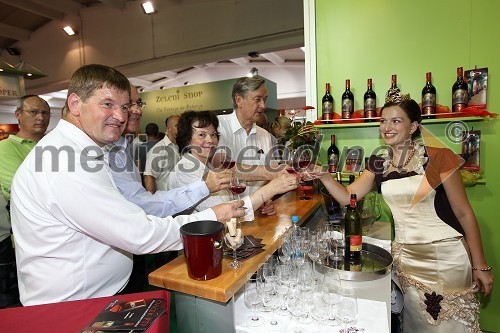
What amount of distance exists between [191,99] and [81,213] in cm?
684

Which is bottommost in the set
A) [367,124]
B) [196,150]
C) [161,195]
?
[161,195]

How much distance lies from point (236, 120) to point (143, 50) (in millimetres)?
5479

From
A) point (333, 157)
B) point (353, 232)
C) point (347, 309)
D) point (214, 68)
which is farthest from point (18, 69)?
point (214, 68)

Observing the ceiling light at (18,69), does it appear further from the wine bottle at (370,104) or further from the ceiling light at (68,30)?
the wine bottle at (370,104)

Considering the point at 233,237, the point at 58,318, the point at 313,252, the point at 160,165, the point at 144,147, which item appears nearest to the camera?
the point at 58,318

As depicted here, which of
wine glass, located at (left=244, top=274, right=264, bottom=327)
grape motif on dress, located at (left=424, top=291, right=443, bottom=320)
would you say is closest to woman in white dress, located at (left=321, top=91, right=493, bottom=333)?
grape motif on dress, located at (left=424, top=291, right=443, bottom=320)

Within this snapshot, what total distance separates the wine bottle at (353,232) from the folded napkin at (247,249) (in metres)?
Result: 0.51

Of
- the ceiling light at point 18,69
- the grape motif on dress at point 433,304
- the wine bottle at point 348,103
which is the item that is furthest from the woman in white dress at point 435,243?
the ceiling light at point 18,69

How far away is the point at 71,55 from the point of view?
875cm

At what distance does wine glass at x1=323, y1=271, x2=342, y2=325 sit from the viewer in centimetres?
126

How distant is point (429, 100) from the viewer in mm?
2742

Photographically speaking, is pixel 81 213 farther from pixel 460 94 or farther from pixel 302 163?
pixel 460 94

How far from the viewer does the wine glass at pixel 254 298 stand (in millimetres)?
1316

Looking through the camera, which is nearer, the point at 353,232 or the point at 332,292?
the point at 332,292
